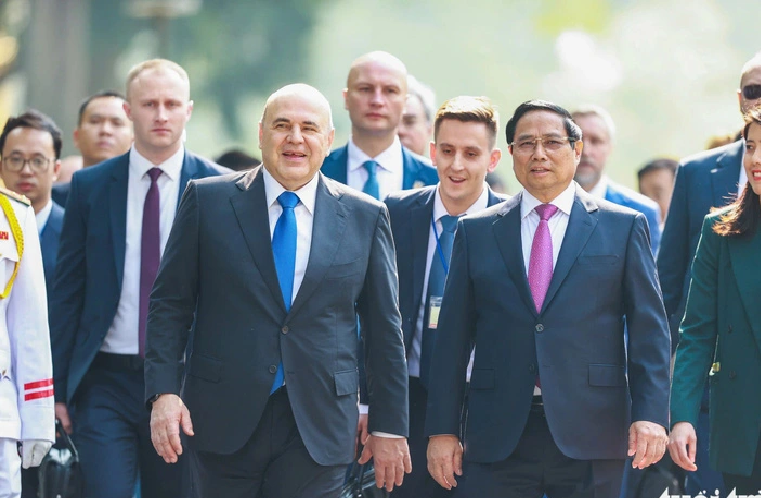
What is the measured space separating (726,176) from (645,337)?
172 centimetres

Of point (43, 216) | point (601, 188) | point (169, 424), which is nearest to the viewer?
point (169, 424)

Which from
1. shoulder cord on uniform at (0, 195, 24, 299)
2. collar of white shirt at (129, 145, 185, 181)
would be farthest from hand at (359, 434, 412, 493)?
collar of white shirt at (129, 145, 185, 181)

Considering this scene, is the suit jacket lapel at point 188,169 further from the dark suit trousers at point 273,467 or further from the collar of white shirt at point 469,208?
the dark suit trousers at point 273,467

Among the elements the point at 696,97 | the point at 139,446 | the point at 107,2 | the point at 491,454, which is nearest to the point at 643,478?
the point at 491,454

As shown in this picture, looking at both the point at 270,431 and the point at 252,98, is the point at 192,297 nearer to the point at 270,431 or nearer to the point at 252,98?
the point at 270,431

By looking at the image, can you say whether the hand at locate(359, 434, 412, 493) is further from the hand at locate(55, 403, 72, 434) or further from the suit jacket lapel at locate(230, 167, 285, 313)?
the hand at locate(55, 403, 72, 434)

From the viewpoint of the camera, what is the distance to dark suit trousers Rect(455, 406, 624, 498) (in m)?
5.47

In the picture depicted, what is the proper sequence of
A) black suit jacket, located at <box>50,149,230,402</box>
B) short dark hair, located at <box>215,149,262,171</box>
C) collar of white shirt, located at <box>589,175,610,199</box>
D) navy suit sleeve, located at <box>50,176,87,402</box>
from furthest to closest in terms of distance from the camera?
short dark hair, located at <box>215,149,262,171</box>, collar of white shirt, located at <box>589,175,610,199</box>, navy suit sleeve, located at <box>50,176,87,402</box>, black suit jacket, located at <box>50,149,230,402</box>

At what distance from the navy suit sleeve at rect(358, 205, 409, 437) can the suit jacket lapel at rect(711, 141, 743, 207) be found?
6.72 ft

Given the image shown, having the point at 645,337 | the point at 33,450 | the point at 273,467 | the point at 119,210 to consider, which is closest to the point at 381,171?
the point at 119,210

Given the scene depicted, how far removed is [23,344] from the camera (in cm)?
566

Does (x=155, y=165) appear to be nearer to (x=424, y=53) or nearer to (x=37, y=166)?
(x=37, y=166)

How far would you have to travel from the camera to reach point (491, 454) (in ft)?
18.0

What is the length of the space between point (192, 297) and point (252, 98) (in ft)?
52.7
